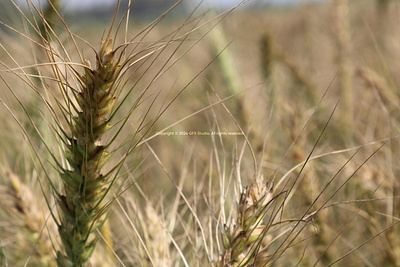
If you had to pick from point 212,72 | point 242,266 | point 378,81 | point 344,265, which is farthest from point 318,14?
point 242,266

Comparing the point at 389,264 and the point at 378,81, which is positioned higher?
the point at 378,81

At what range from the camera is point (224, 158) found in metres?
0.57

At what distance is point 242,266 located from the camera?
466mm

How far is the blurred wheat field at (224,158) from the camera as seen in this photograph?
0.49 m

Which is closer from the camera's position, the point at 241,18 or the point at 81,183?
the point at 81,183

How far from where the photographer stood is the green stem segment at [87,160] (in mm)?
426

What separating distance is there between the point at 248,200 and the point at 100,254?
44cm

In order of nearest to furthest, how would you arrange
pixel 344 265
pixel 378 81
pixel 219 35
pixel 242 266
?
pixel 242 266 → pixel 344 265 → pixel 378 81 → pixel 219 35

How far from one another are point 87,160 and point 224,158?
19 centimetres

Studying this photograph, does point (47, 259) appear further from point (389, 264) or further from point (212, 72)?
point (212, 72)

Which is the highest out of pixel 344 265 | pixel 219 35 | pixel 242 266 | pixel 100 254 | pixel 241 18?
pixel 241 18

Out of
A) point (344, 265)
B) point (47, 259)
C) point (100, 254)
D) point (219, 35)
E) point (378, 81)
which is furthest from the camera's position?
point (219, 35)

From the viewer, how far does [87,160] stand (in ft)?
1.56

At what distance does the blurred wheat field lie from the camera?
487 millimetres
